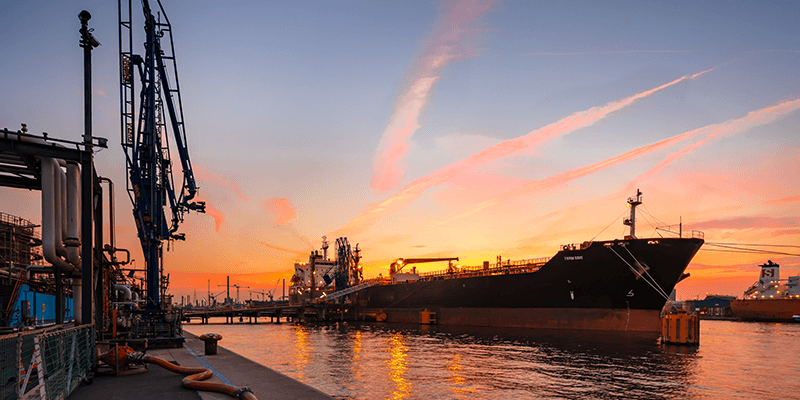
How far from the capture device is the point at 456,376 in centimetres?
2155

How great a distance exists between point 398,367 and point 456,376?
161 inches

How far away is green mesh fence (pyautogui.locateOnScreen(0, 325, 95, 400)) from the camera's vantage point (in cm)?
745

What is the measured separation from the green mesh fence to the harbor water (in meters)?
8.48

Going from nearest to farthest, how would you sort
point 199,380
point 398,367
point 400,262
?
point 199,380
point 398,367
point 400,262

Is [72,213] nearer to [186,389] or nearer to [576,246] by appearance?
[186,389]

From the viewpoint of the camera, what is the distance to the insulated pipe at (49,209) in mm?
11922

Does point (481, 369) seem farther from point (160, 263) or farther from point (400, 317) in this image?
point (400, 317)

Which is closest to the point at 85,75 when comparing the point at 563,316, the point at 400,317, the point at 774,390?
the point at 774,390

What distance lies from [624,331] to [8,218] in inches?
2249

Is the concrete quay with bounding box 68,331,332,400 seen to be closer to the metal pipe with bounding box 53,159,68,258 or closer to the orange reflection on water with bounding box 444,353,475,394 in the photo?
the metal pipe with bounding box 53,159,68,258

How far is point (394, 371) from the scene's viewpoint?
2339cm

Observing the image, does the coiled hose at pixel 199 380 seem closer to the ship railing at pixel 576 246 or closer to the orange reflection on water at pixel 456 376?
the orange reflection on water at pixel 456 376

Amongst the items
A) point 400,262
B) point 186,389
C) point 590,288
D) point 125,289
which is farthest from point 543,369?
point 400,262

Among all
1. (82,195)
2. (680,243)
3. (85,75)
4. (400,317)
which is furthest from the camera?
(400,317)
